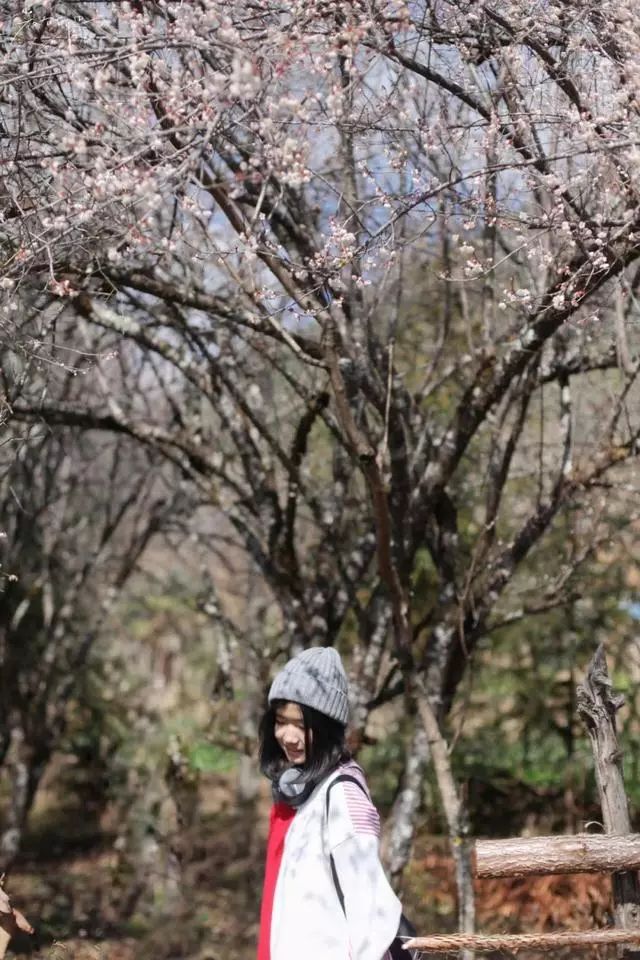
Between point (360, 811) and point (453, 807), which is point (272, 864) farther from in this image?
point (453, 807)

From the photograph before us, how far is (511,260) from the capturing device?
535 centimetres

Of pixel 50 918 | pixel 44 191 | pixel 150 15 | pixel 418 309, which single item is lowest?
pixel 50 918

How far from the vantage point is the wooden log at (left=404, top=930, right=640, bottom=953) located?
305 cm

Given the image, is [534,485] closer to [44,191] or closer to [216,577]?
[44,191]

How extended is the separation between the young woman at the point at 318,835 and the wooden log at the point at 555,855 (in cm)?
45

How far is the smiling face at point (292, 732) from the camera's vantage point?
3107 mm

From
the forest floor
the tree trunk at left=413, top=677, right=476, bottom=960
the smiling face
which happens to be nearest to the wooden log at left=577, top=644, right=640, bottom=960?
the smiling face

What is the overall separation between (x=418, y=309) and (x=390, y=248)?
337 centimetres

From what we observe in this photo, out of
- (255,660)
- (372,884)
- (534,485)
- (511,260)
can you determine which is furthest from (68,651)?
(372,884)

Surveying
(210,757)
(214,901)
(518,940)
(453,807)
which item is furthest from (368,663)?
(210,757)

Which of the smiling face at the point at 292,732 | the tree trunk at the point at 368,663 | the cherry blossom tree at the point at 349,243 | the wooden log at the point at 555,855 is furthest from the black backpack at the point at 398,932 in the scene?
the tree trunk at the point at 368,663

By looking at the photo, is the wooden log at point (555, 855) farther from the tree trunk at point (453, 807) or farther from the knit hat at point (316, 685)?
the tree trunk at point (453, 807)

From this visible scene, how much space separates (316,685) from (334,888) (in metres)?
0.52

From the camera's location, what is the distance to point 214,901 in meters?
8.23
